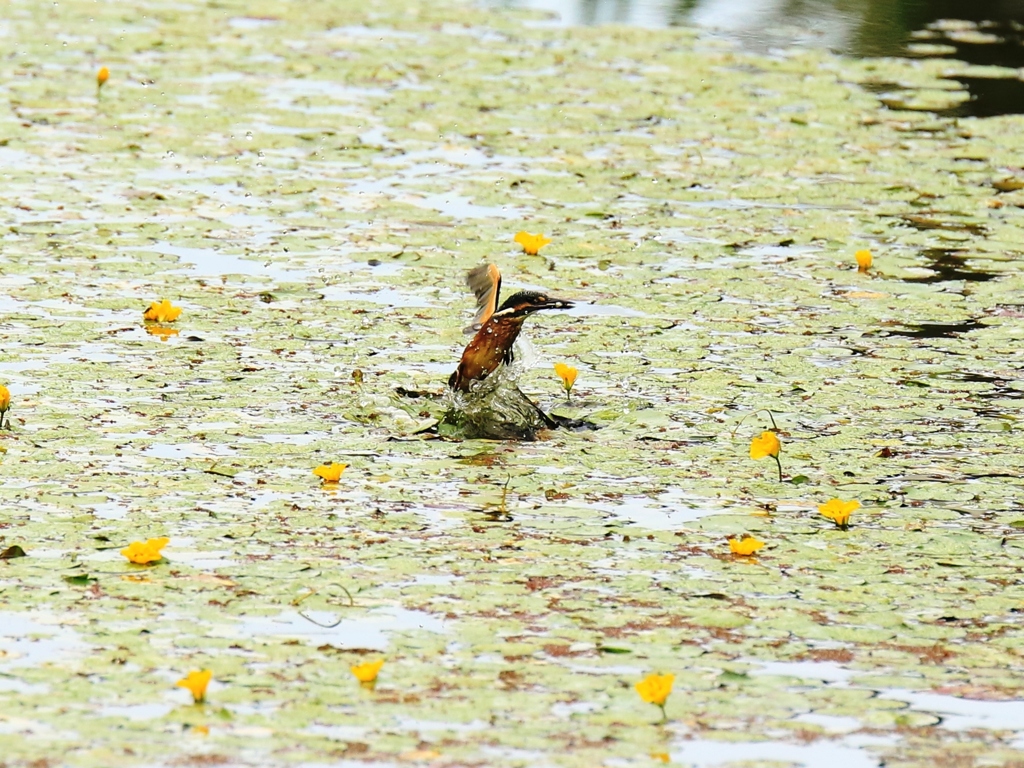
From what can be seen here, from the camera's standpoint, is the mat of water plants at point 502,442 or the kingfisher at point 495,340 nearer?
the mat of water plants at point 502,442

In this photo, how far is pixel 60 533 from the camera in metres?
4.81

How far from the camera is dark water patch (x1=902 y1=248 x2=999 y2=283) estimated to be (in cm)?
772

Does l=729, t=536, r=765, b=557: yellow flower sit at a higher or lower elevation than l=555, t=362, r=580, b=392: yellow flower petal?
lower

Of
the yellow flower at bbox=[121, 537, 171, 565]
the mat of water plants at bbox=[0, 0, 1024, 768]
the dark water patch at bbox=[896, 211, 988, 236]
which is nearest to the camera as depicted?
the mat of water plants at bbox=[0, 0, 1024, 768]

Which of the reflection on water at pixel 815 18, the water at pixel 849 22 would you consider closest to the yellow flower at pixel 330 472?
the water at pixel 849 22

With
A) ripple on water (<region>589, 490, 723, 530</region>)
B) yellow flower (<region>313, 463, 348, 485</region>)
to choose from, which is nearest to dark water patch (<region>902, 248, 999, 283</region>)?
ripple on water (<region>589, 490, 723, 530</region>)

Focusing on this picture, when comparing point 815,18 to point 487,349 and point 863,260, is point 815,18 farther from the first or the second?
point 487,349

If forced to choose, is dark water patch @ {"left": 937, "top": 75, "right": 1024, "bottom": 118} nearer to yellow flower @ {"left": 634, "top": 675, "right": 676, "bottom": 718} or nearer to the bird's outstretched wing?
the bird's outstretched wing

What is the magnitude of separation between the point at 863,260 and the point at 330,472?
3286mm

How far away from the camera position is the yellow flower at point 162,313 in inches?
262

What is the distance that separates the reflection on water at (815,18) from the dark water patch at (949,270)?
4.71 m

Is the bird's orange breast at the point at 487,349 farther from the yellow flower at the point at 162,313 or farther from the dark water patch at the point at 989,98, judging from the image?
the dark water patch at the point at 989,98

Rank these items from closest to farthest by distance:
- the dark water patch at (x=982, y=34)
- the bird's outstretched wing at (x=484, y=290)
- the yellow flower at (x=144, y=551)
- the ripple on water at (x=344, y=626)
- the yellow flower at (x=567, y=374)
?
1. the ripple on water at (x=344, y=626)
2. the yellow flower at (x=144, y=551)
3. the yellow flower at (x=567, y=374)
4. the bird's outstretched wing at (x=484, y=290)
5. the dark water patch at (x=982, y=34)

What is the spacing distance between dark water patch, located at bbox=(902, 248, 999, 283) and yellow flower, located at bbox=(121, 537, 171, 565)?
408cm
